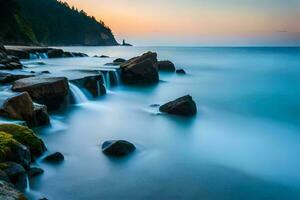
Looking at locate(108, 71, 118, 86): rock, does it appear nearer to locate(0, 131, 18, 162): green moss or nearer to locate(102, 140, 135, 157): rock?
locate(102, 140, 135, 157): rock

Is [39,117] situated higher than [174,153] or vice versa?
[39,117]

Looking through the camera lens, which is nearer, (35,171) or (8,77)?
(35,171)

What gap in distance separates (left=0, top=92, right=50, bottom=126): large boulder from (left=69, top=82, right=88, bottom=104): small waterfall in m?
6.73

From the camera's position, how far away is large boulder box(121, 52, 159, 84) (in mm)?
29359

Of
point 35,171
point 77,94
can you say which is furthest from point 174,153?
point 77,94

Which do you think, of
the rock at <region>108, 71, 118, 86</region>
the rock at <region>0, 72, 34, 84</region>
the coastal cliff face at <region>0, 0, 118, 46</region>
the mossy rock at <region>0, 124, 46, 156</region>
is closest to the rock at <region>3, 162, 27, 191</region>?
the mossy rock at <region>0, 124, 46, 156</region>

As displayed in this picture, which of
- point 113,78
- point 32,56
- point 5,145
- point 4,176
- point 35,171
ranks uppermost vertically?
point 5,145

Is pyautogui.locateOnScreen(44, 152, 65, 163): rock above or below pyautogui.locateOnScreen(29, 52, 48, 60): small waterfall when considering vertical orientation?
above

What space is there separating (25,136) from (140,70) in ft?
67.7

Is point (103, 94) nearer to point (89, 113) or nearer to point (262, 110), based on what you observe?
point (89, 113)

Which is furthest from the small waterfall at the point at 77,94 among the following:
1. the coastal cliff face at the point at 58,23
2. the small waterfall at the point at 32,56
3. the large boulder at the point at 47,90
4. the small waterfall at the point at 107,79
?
the coastal cliff face at the point at 58,23

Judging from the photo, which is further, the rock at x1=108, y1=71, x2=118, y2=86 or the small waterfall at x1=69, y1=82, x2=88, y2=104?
the rock at x1=108, y1=71, x2=118, y2=86

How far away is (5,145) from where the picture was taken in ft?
27.0

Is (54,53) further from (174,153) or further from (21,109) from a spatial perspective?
(174,153)
